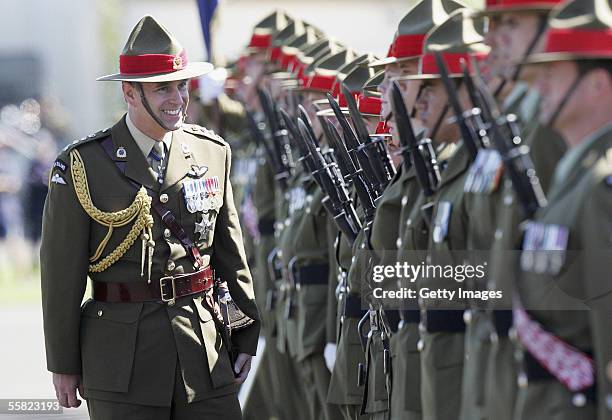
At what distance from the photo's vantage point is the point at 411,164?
5652 mm

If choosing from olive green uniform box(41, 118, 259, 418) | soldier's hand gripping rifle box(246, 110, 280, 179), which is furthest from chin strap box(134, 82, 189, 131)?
soldier's hand gripping rifle box(246, 110, 280, 179)

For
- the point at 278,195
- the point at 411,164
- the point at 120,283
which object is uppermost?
the point at 411,164

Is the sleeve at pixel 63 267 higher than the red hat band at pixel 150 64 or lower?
lower

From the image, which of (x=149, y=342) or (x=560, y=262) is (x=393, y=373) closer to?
(x=149, y=342)

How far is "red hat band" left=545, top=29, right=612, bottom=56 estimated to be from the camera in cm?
400

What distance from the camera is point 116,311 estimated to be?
6031 millimetres

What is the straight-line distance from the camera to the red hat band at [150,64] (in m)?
6.21

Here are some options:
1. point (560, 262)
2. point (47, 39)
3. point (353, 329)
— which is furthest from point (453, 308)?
point (47, 39)

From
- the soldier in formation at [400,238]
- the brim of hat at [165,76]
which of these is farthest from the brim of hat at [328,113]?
the brim of hat at [165,76]

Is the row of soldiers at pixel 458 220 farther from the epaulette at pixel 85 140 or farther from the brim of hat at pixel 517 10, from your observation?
the epaulette at pixel 85 140

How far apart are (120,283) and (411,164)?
→ 4.09ft

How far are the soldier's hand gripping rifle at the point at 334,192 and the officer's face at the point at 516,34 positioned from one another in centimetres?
217

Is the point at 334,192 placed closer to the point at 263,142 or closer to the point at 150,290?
the point at 150,290

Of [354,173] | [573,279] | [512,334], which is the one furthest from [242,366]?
[573,279]
